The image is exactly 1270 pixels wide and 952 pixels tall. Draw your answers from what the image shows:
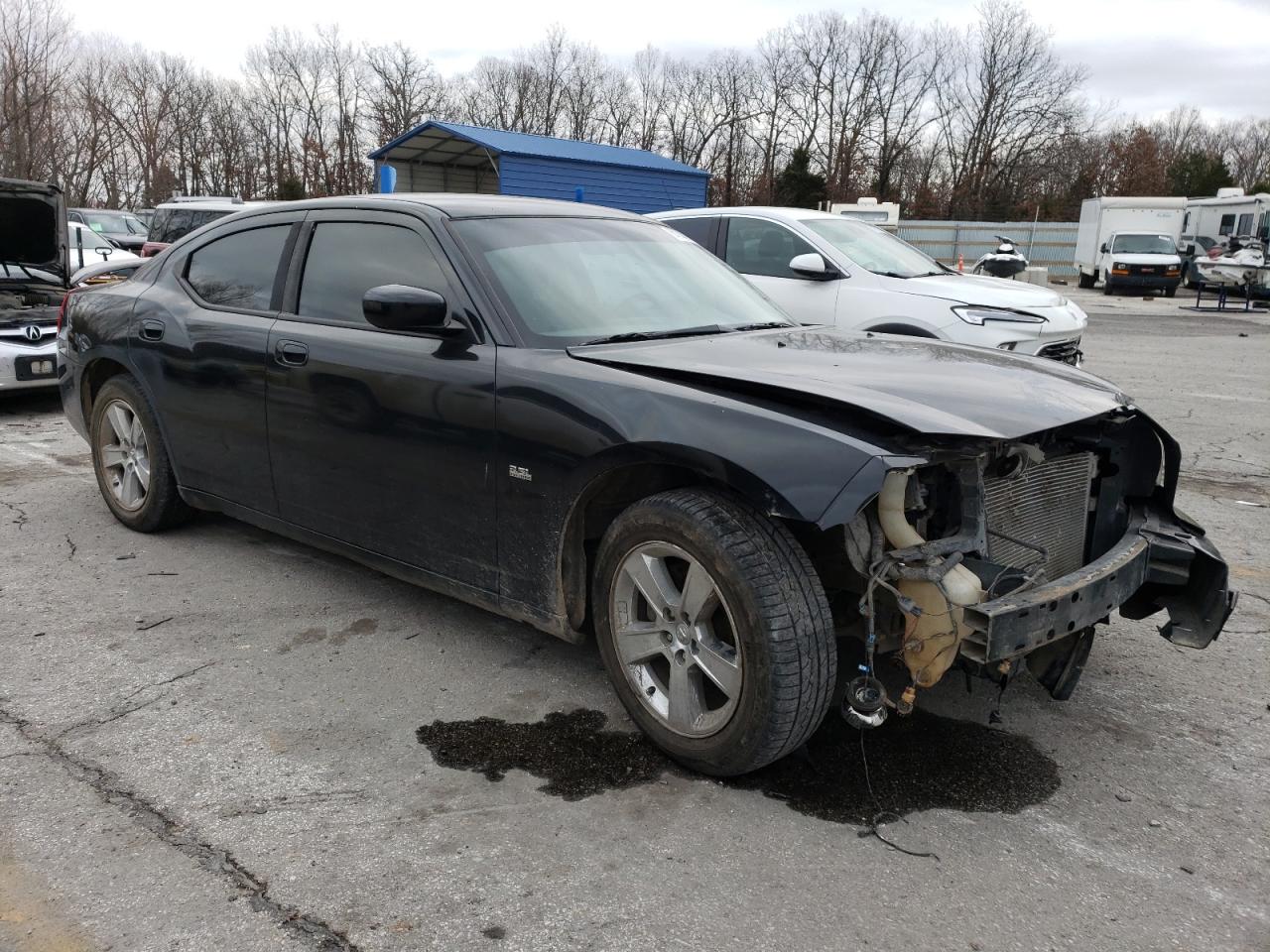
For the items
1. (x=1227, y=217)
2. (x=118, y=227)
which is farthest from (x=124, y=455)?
(x=1227, y=217)

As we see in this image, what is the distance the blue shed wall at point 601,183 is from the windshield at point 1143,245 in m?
12.1

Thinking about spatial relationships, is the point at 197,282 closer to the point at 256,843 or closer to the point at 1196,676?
the point at 256,843

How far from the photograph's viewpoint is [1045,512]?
312 centimetres

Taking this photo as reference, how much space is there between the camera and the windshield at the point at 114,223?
22922 mm

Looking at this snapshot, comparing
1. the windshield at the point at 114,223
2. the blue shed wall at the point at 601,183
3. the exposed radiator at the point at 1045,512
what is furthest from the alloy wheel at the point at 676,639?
the windshield at the point at 114,223

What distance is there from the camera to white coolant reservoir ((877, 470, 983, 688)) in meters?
2.59

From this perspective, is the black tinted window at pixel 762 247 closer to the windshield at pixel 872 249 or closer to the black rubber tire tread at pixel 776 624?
the windshield at pixel 872 249

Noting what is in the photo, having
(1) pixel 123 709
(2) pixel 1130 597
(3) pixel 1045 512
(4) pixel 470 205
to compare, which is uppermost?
(4) pixel 470 205

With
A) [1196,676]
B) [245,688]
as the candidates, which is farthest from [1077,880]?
[245,688]

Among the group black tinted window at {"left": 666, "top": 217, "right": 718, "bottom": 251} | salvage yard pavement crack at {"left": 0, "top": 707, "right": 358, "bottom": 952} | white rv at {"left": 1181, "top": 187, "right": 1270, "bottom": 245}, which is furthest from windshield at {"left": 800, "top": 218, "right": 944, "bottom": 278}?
white rv at {"left": 1181, "top": 187, "right": 1270, "bottom": 245}

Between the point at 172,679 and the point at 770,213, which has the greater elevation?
the point at 770,213

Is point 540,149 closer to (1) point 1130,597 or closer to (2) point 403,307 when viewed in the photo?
(2) point 403,307

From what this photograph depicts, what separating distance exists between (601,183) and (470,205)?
2226 centimetres

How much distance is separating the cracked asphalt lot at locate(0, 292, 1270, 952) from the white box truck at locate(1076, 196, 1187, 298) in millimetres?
26907
